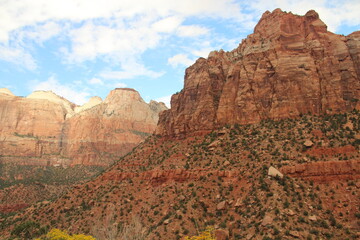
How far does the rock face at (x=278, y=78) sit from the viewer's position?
55969 mm

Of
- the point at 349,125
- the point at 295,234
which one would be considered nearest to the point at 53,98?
the point at 349,125

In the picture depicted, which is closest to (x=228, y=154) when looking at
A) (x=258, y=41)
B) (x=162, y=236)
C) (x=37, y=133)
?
(x=162, y=236)

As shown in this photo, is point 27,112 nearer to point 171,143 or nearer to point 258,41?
point 171,143

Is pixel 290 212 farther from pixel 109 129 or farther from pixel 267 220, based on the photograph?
pixel 109 129

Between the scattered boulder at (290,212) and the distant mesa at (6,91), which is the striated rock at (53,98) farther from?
the scattered boulder at (290,212)

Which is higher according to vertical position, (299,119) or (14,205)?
(299,119)

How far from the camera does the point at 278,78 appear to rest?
58.2 m

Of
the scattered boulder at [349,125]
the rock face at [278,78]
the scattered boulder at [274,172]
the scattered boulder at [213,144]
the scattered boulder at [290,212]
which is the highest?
the rock face at [278,78]

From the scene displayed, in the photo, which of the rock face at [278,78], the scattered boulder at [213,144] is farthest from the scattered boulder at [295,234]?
the rock face at [278,78]

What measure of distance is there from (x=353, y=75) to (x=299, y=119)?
12267 millimetres

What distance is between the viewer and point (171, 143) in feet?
229

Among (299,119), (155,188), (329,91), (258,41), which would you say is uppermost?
(258,41)

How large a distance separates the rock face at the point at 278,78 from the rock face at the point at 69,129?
8679cm

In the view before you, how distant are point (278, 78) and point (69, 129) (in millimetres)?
128349
